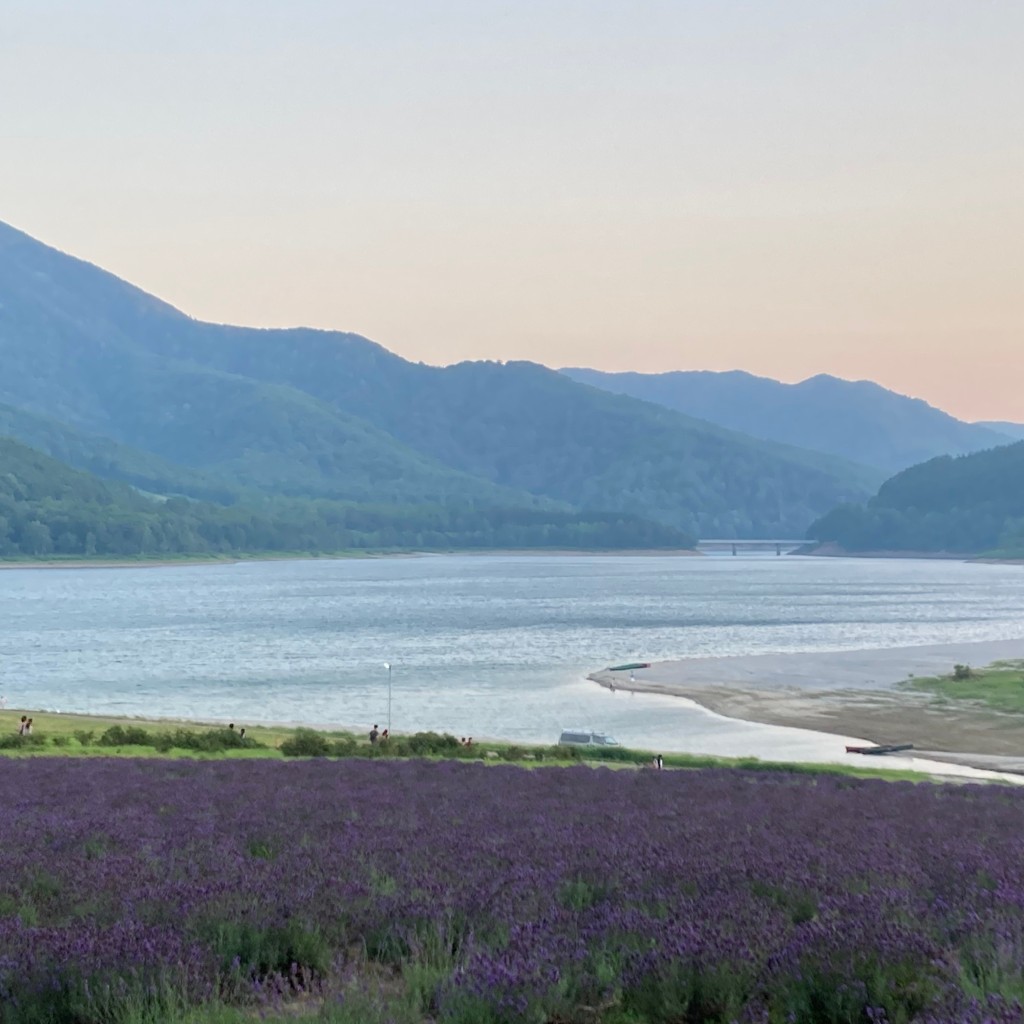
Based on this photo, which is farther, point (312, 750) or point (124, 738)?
point (124, 738)

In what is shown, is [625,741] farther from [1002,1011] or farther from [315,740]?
[1002,1011]

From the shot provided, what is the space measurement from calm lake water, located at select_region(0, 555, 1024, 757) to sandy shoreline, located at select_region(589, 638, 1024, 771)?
3.55 metres

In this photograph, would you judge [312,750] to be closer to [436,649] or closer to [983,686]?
[983,686]

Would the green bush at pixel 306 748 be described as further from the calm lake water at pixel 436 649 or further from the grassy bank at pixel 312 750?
the calm lake water at pixel 436 649

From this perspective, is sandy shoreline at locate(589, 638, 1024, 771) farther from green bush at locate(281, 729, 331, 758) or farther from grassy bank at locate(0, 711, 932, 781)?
green bush at locate(281, 729, 331, 758)

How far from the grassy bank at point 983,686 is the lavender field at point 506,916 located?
55877 mm

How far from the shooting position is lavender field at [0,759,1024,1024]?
19.6 ft

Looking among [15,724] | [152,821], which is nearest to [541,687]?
[15,724]

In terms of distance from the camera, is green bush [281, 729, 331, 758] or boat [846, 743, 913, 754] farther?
boat [846, 743, 913, 754]

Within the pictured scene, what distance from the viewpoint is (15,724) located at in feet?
153

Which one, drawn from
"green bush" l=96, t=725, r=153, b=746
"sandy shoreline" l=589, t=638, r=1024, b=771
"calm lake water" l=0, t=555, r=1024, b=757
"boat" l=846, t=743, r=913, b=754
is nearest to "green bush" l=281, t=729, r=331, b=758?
"green bush" l=96, t=725, r=153, b=746

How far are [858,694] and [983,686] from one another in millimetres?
→ 6887

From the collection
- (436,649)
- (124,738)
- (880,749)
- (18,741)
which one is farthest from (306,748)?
(436,649)

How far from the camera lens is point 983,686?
7350 centimetres
